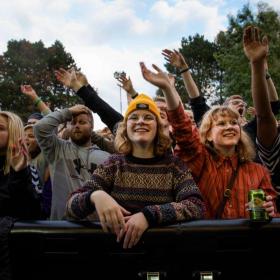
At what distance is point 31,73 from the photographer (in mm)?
48094

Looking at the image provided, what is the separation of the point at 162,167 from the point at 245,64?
80.0 ft

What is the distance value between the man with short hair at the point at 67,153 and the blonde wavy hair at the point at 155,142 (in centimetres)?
136

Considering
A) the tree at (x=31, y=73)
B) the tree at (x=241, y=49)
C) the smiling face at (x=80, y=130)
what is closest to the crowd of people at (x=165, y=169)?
the smiling face at (x=80, y=130)

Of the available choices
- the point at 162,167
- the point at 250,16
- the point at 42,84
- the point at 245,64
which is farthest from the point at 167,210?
the point at 42,84

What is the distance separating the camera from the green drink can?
77.5 inches

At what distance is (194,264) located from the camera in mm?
1895

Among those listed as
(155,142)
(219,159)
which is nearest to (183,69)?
(219,159)

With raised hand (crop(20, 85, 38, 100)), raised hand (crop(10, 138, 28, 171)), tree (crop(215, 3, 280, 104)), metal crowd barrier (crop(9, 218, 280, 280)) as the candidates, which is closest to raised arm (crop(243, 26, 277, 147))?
metal crowd barrier (crop(9, 218, 280, 280))

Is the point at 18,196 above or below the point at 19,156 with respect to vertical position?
below

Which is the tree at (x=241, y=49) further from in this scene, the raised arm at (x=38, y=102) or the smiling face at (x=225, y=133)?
the smiling face at (x=225, y=133)

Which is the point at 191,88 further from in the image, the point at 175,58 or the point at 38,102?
the point at 38,102

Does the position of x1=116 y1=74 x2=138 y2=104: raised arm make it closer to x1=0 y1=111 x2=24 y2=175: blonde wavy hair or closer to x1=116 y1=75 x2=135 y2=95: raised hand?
x1=116 y1=75 x2=135 y2=95: raised hand

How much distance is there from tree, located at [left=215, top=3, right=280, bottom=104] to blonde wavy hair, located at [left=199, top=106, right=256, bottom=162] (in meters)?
20.9

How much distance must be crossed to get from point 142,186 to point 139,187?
17 millimetres
